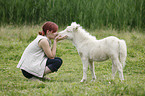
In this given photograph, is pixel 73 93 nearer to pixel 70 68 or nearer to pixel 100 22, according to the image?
pixel 70 68

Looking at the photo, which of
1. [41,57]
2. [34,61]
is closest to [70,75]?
[41,57]

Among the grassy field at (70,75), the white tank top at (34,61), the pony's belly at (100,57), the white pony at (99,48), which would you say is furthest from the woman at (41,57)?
the pony's belly at (100,57)

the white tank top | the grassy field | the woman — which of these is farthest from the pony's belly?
the white tank top

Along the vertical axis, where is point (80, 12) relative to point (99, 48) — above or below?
below

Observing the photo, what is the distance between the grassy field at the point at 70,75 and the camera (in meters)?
3.88

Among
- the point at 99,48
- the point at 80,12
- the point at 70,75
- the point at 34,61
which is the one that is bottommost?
the point at 80,12

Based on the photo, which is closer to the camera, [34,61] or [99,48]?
[99,48]

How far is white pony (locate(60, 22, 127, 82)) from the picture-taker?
4.68 m

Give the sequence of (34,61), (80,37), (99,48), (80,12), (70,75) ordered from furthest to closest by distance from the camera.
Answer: (80,12) → (70,75) → (80,37) → (34,61) → (99,48)

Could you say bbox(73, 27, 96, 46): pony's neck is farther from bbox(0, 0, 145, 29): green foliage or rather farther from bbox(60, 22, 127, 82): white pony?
bbox(0, 0, 145, 29): green foliage

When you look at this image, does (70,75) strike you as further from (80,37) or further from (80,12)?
(80,12)

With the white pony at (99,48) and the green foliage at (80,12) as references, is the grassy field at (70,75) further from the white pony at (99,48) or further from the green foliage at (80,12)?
the green foliage at (80,12)

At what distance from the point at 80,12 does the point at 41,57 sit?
26.5 ft

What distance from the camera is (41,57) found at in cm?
502
